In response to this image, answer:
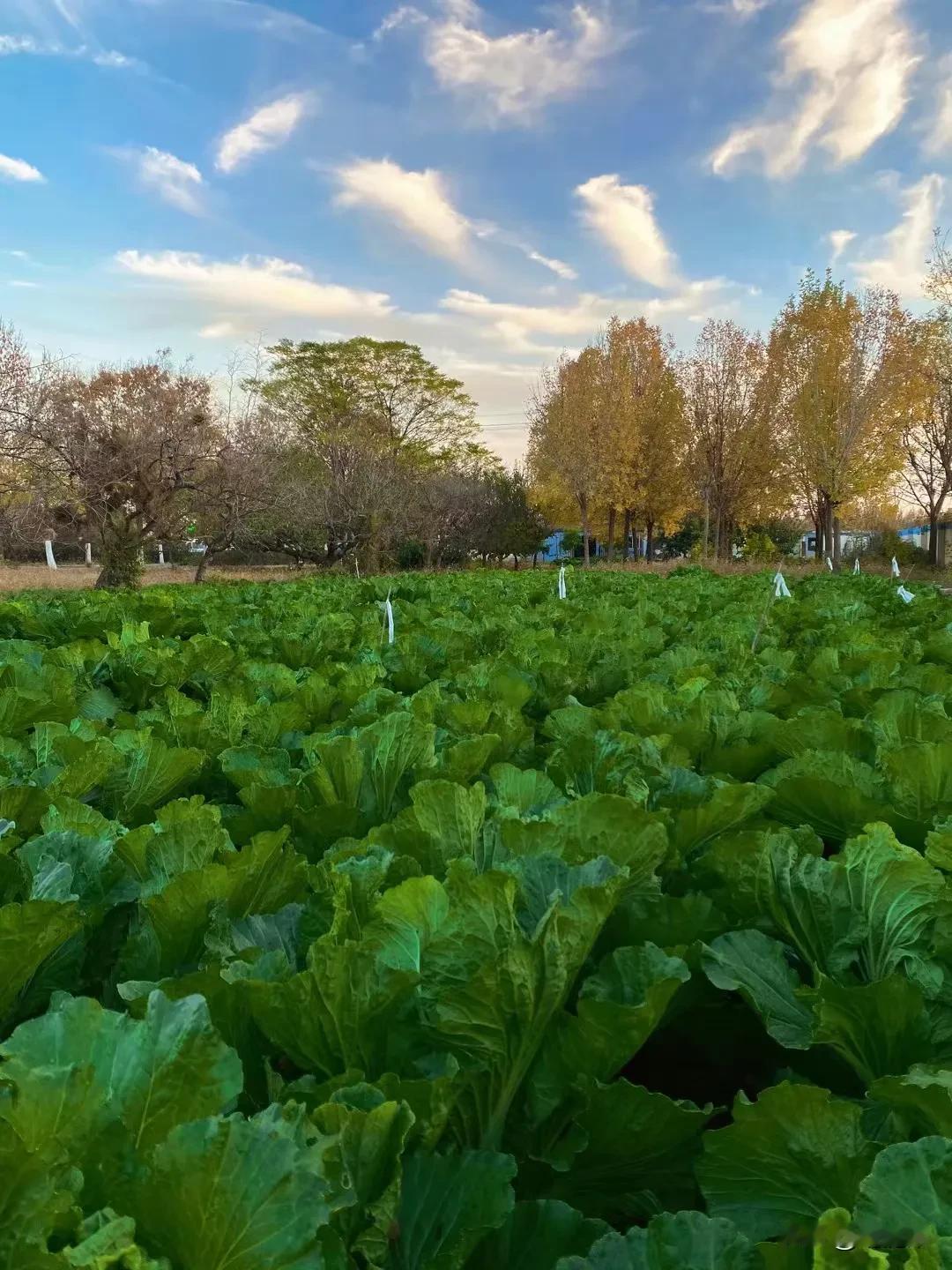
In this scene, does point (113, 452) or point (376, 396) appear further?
point (376, 396)

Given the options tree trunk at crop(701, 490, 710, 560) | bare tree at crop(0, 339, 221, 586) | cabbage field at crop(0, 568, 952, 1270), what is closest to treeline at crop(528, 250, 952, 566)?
tree trunk at crop(701, 490, 710, 560)

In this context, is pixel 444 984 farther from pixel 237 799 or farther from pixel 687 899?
pixel 237 799

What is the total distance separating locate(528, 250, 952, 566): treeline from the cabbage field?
118 ft

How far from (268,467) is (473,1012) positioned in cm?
3124

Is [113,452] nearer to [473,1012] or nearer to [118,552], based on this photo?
[118,552]

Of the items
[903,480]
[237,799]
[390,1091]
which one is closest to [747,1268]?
[390,1091]

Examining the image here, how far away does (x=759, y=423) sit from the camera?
129 feet

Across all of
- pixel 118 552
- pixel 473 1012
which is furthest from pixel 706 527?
pixel 473 1012

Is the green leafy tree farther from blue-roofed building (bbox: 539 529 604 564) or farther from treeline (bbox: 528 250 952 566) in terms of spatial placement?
blue-roofed building (bbox: 539 529 604 564)

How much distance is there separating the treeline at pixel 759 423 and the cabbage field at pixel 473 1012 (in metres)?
36.1

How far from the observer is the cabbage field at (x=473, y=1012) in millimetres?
565

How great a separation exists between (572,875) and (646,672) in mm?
2482

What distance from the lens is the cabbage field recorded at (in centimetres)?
57

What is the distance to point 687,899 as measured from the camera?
1.01m
